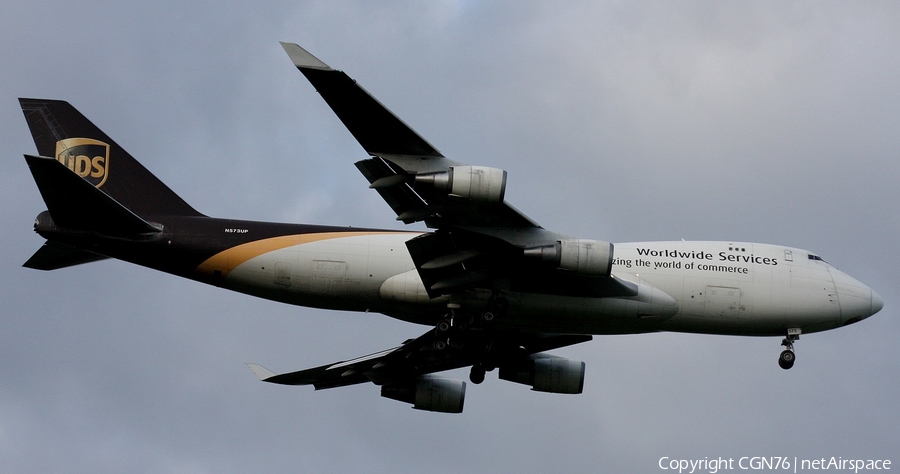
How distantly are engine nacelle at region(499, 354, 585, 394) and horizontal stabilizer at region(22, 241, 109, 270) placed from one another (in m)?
15.3

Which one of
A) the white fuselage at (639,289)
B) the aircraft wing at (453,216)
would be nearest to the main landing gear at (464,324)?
the white fuselage at (639,289)

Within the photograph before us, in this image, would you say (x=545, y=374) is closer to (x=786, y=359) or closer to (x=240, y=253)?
(x=786, y=359)

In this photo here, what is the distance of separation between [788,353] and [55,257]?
24.9 meters

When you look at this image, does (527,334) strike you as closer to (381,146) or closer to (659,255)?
(659,255)

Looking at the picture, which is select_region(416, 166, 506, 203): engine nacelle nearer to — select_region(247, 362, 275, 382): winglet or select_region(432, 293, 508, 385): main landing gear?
select_region(432, 293, 508, 385): main landing gear

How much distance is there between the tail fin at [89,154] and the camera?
36.6 m

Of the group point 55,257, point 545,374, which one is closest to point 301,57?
point 55,257

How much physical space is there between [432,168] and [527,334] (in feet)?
36.8

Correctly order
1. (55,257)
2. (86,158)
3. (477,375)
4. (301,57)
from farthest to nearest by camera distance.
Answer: (477,375), (86,158), (55,257), (301,57)

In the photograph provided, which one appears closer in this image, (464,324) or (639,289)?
(464,324)

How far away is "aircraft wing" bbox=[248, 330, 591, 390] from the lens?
129 feet

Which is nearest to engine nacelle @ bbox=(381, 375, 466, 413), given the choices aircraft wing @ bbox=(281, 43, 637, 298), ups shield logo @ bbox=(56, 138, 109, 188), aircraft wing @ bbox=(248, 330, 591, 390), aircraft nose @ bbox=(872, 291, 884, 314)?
aircraft wing @ bbox=(248, 330, 591, 390)

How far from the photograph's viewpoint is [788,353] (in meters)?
37.0

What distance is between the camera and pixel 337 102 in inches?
1140
